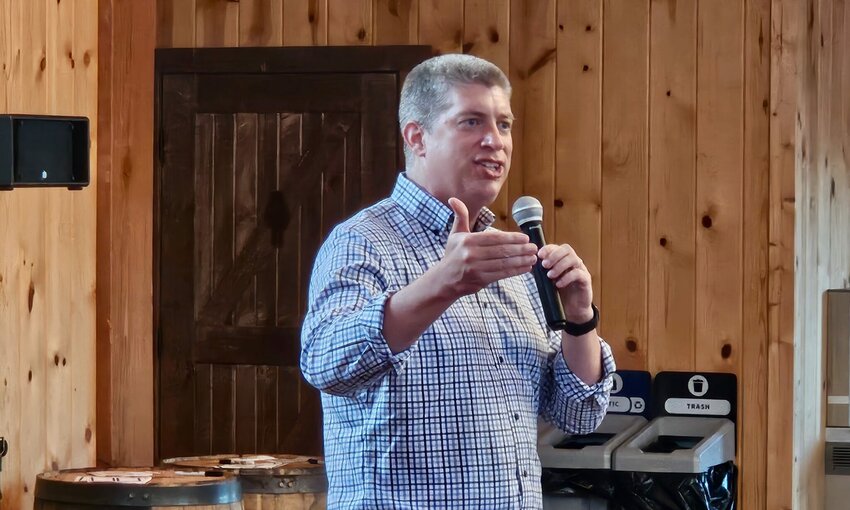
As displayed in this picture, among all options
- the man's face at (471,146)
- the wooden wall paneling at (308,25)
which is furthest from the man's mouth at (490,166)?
the wooden wall paneling at (308,25)

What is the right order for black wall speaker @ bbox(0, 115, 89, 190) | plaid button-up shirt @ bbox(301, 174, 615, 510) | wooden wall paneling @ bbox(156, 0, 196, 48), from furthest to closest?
wooden wall paneling @ bbox(156, 0, 196, 48) < black wall speaker @ bbox(0, 115, 89, 190) < plaid button-up shirt @ bbox(301, 174, 615, 510)

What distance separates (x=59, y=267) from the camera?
291 cm

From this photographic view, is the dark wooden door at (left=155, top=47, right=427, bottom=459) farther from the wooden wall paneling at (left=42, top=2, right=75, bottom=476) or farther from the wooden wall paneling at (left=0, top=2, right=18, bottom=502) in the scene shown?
the wooden wall paneling at (left=0, top=2, right=18, bottom=502)

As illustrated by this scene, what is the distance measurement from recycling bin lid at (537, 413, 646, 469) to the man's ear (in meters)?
1.32

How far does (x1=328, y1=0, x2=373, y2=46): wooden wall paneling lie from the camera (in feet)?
13.3

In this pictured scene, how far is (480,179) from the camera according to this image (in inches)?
81.8

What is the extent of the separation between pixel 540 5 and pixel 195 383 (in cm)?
167

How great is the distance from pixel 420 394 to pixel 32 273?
1.20 m

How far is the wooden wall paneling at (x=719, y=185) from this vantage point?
3.77m

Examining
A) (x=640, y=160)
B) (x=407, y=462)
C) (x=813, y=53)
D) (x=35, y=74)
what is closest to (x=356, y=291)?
(x=407, y=462)

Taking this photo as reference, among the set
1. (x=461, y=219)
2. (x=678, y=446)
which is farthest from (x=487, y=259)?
(x=678, y=446)

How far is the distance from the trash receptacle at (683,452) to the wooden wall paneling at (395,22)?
135cm

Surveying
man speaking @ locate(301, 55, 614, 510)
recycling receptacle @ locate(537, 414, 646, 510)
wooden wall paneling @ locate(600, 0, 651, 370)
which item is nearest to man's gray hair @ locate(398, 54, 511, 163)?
man speaking @ locate(301, 55, 614, 510)

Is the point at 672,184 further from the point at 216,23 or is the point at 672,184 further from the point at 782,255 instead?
the point at 216,23
